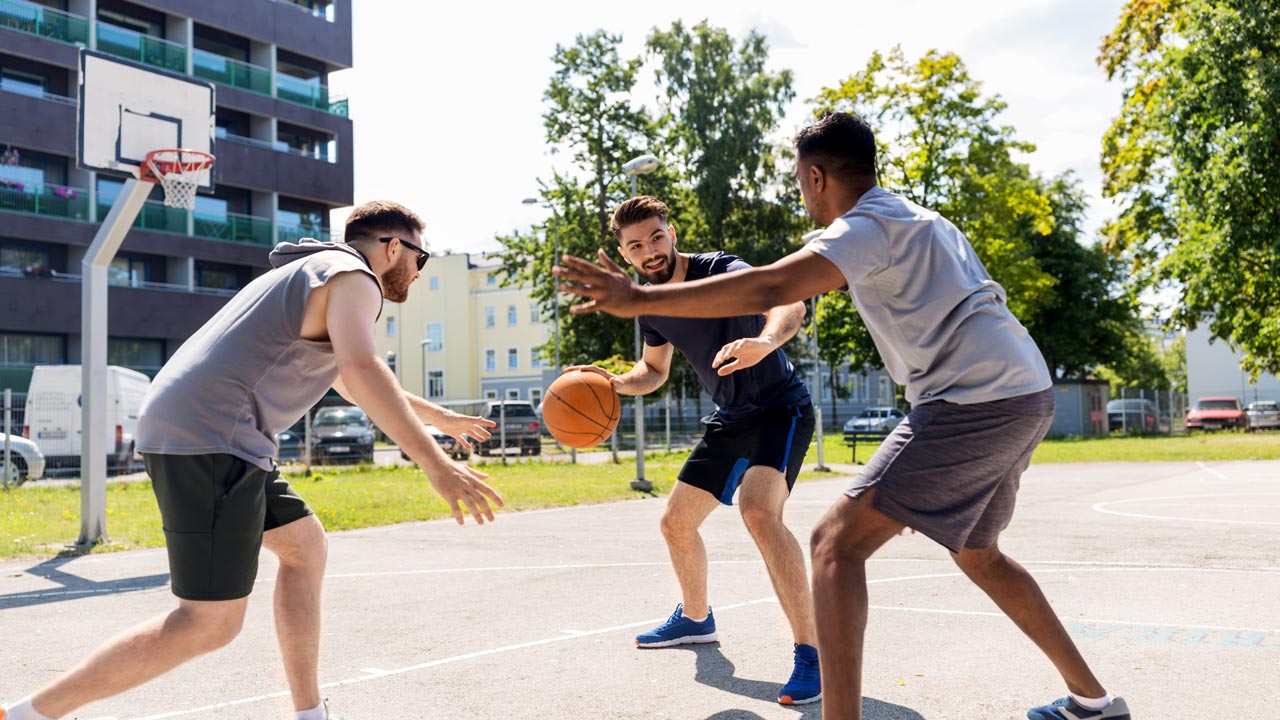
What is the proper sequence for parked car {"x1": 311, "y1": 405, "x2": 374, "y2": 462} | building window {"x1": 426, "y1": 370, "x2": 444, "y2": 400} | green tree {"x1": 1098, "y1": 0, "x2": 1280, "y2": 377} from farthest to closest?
building window {"x1": 426, "y1": 370, "x2": 444, "y2": 400} → parked car {"x1": 311, "y1": 405, "x2": 374, "y2": 462} → green tree {"x1": 1098, "y1": 0, "x2": 1280, "y2": 377}

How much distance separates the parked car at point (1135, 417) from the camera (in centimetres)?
4812

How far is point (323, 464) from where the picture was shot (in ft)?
87.6

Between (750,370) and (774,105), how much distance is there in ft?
145

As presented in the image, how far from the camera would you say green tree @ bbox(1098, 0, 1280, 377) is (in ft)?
80.7

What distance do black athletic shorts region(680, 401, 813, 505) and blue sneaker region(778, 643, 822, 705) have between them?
92cm

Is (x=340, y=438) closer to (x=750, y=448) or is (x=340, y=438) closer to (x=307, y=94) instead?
(x=307, y=94)

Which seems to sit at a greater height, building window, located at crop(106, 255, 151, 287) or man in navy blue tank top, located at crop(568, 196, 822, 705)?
building window, located at crop(106, 255, 151, 287)

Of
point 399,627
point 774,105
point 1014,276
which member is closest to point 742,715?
point 399,627

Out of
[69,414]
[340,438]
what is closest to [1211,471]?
[340,438]

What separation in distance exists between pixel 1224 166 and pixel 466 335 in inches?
2391

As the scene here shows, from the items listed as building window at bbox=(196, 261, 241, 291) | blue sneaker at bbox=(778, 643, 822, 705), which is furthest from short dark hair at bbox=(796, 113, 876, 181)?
building window at bbox=(196, 261, 241, 291)

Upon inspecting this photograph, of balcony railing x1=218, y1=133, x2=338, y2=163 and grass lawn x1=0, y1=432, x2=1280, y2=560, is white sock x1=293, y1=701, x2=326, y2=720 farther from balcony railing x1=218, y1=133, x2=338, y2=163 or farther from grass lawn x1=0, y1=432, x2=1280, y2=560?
balcony railing x1=218, y1=133, x2=338, y2=163

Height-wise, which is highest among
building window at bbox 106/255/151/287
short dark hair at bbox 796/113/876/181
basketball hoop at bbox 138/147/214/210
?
building window at bbox 106/255/151/287

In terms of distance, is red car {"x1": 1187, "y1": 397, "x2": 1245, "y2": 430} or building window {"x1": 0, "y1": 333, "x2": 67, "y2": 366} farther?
red car {"x1": 1187, "y1": 397, "x2": 1245, "y2": 430}
